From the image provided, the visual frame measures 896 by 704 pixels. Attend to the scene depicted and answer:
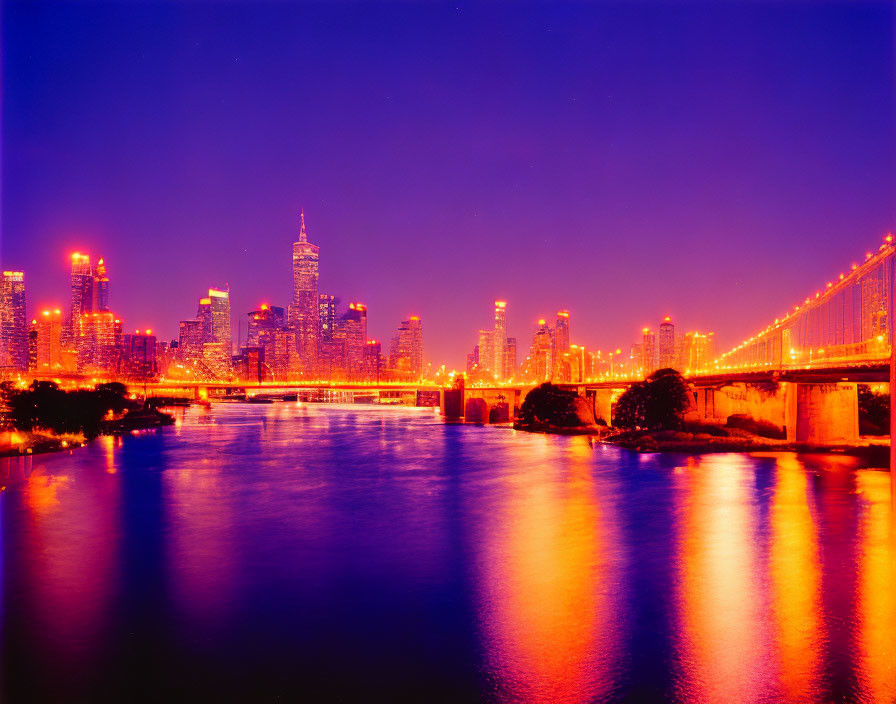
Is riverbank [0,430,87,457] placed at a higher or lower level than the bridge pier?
lower

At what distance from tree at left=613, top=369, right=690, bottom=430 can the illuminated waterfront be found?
1642cm

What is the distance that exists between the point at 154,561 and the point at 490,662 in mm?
11489

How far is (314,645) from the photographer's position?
1275cm

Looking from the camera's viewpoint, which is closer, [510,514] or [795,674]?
[795,674]

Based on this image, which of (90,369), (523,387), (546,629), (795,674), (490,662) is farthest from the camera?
(90,369)

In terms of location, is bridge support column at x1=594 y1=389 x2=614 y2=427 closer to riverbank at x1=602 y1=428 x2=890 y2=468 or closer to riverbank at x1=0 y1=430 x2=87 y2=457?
riverbank at x1=602 y1=428 x2=890 y2=468

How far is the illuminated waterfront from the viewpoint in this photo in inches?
446

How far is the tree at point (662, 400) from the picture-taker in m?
52.6

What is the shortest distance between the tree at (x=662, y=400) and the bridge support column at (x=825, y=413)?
8445mm

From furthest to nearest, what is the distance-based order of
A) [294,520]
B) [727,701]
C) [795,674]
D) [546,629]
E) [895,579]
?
1. [294,520]
2. [895,579]
3. [546,629]
4. [795,674]
5. [727,701]

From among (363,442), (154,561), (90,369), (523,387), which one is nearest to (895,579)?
(154,561)

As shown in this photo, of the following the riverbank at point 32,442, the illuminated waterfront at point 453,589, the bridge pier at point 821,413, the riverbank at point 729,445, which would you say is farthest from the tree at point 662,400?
the riverbank at point 32,442

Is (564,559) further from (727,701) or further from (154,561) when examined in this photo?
(154,561)

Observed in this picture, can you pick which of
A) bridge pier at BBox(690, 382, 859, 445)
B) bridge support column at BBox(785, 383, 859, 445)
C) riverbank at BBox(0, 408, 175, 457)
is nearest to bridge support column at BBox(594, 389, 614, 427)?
bridge pier at BBox(690, 382, 859, 445)
